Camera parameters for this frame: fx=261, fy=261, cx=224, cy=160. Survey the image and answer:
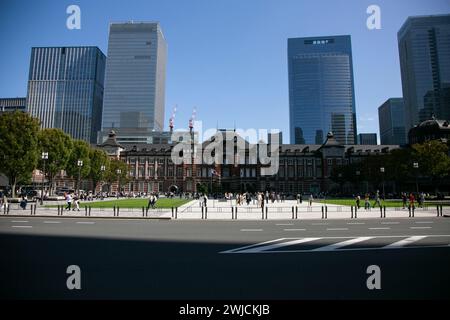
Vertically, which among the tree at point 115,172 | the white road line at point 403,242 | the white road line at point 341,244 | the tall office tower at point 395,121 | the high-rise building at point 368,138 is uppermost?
the tall office tower at point 395,121

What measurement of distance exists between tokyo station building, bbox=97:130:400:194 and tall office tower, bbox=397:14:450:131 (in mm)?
28464

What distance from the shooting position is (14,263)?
8.93 meters

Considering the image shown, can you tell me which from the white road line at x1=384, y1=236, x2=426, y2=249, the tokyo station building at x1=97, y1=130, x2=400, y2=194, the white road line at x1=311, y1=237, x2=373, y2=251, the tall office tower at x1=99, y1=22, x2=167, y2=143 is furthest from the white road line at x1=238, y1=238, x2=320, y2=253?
the tall office tower at x1=99, y1=22, x2=167, y2=143

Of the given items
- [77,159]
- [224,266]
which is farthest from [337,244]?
[77,159]

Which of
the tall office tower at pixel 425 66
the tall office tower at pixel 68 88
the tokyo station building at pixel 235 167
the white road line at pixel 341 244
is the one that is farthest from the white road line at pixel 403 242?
the tall office tower at pixel 68 88

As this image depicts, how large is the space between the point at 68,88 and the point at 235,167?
10871 cm

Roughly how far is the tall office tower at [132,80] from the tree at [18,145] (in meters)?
113

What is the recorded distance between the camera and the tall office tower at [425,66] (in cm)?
8025

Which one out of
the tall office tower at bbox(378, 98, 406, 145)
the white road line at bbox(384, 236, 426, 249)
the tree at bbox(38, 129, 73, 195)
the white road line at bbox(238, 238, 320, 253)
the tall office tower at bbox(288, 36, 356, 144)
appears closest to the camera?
the white road line at bbox(238, 238, 320, 253)

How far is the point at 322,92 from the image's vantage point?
149 meters

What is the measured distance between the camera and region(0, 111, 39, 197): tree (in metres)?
42.7

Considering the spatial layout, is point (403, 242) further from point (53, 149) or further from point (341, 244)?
point (53, 149)

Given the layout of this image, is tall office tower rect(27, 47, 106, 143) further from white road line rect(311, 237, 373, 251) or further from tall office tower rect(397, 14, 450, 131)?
white road line rect(311, 237, 373, 251)

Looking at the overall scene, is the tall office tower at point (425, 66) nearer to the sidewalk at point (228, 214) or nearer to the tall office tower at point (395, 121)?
the tall office tower at point (395, 121)
